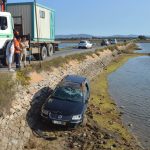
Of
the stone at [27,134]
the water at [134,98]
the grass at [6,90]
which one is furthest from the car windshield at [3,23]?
the water at [134,98]

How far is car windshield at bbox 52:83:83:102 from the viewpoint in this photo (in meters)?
18.9

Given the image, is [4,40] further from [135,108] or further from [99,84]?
[99,84]

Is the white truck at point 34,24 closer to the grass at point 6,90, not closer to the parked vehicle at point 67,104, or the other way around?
the parked vehicle at point 67,104

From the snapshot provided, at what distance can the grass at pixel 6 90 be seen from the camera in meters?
15.7

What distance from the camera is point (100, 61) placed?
48.9m

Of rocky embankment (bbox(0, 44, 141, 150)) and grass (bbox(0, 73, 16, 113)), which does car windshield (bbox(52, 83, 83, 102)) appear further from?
grass (bbox(0, 73, 16, 113))

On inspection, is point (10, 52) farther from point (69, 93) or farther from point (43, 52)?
point (43, 52)

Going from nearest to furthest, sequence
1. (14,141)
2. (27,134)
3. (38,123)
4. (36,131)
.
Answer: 1. (14,141)
2. (27,134)
3. (36,131)
4. (38,123)

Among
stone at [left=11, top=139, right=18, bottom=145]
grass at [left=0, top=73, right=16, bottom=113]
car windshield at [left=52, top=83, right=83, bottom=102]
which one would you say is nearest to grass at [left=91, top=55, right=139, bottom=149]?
car windshield at [left=52, top=83, right=83, bottom=102]

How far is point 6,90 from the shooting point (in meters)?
16.6

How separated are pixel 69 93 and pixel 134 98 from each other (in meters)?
9.95

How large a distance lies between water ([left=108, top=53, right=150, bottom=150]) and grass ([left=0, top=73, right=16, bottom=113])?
616 cm

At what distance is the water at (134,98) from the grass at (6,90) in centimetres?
616

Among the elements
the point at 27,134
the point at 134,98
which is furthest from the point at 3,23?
the point at 134,98
